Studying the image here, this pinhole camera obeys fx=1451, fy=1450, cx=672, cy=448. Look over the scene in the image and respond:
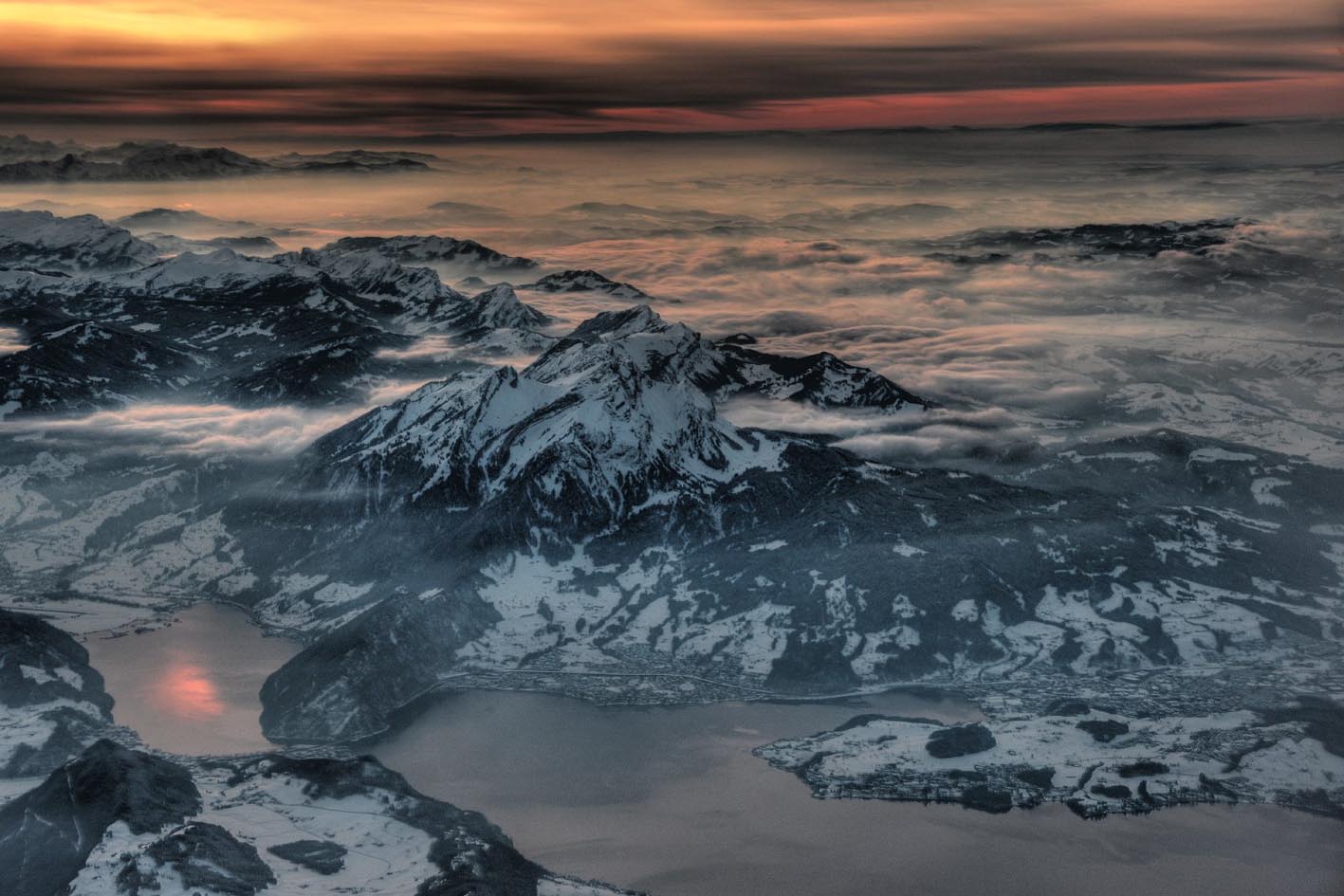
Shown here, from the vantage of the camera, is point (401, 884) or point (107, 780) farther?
point (107, 780)

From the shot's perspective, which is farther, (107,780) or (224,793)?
(224,793)

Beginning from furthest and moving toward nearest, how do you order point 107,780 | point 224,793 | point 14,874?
point 224,793 → point 107,780 → point 14,874

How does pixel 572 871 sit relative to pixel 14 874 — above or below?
below

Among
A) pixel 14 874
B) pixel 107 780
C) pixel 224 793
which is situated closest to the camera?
pixel 14 874

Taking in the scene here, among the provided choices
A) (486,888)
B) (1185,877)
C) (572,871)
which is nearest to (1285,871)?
(1185,877)

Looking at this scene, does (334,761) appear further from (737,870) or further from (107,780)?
(737,870)

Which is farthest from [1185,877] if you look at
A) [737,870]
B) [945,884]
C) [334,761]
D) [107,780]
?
[107,780]

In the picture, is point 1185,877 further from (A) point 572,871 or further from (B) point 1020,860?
(A) point 572,871

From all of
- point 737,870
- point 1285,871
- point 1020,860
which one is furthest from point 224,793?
point 1285,871

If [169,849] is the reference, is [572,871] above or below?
below
